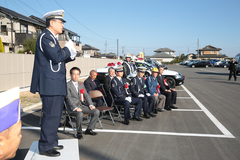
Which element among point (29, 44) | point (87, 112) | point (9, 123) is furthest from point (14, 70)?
point (29, 44)

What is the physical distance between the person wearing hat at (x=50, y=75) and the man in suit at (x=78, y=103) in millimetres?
1653

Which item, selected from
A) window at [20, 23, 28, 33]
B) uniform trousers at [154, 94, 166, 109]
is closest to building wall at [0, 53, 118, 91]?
uniform trousers at [154, 94, 166, 109]

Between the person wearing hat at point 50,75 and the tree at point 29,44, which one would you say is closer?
the person wearing hat at point 50,75

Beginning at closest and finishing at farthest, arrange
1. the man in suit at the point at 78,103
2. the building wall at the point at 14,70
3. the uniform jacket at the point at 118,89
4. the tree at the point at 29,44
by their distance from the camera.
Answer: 1. the man in suit at the point at 78,103
2. the uniform jacket at the point at 118,89
3. the building wall at the point at 14,70
4. the tree at the point at 29,44

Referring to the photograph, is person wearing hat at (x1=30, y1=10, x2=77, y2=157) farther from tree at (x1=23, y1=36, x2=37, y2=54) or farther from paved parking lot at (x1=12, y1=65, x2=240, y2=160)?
tree at (x1=23, y1=36, x2=37, y2=54)

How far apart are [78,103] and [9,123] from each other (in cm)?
318

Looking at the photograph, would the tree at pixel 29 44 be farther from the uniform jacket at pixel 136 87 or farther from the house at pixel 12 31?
the uniform jacket at pixel 136 87

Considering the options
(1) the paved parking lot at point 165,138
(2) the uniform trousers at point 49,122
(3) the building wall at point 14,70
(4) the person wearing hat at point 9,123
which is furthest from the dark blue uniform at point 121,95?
(3) the building wall at point 14,70

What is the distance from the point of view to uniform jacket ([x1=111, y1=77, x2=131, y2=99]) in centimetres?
641

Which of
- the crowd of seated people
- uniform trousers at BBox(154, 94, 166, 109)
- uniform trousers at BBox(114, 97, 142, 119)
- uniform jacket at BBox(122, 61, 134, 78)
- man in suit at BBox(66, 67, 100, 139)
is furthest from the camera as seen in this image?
uniform jacket at BBox(122, 61, 134, 78)

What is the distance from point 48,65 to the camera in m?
3.07

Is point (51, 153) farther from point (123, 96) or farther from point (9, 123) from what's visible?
point (123, 96)

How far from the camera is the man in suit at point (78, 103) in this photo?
4.95 metres

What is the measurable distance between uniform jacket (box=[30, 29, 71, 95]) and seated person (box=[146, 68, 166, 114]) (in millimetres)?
4585
